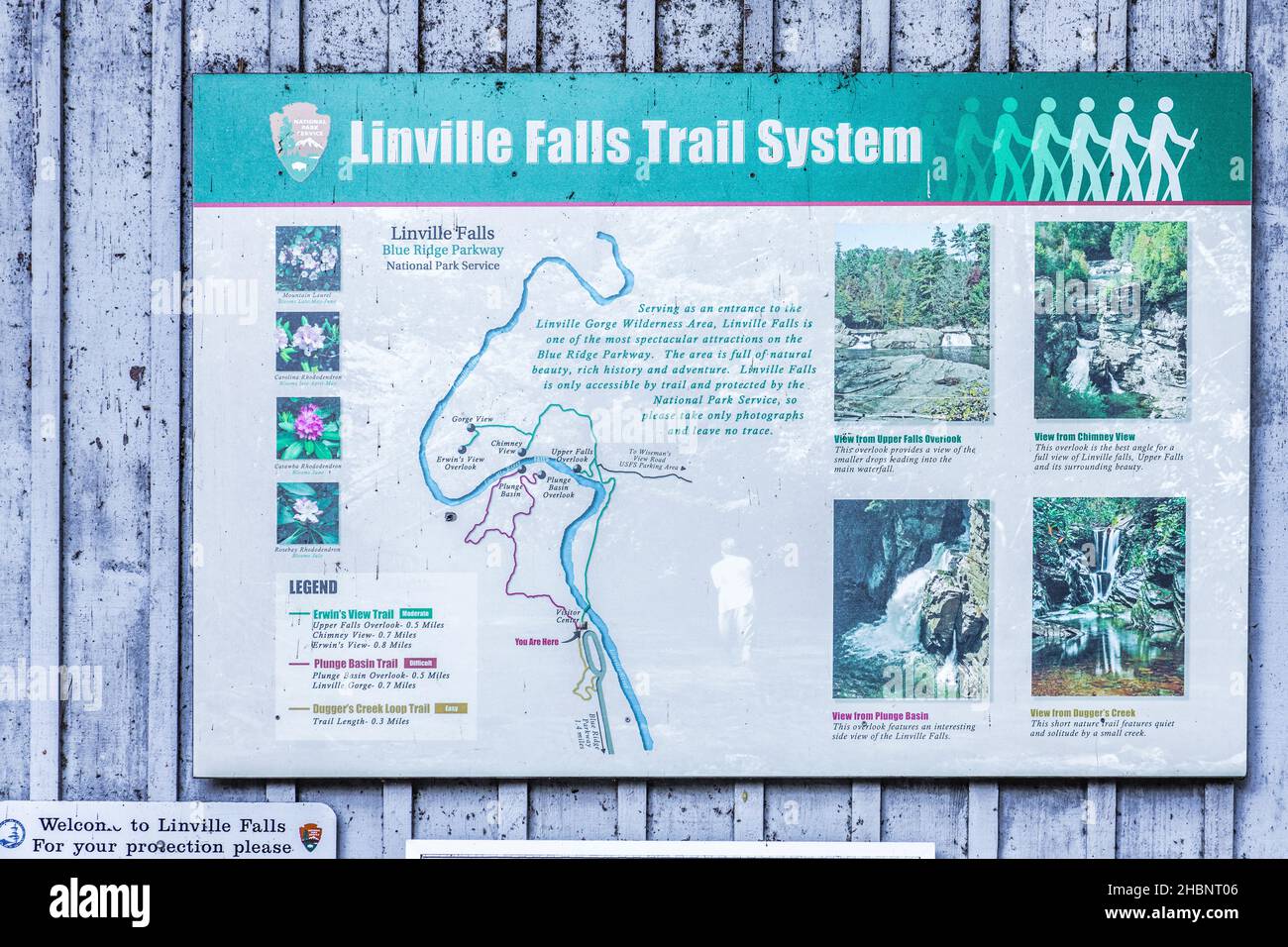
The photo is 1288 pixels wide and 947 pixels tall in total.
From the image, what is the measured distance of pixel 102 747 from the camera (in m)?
1.83

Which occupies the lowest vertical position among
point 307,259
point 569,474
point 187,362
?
point 569,474

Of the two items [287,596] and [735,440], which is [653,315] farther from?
[287,596]

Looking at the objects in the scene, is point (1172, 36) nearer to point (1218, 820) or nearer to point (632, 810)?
point (1218, 820)

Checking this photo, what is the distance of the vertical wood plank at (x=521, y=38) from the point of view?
1.81 metres

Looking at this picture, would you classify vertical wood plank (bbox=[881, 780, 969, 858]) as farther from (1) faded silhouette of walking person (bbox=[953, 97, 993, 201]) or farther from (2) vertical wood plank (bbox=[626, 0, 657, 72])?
(2) vertical wood plank (bbox=[626, 0, 657, 72])

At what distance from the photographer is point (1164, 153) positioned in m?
1.79

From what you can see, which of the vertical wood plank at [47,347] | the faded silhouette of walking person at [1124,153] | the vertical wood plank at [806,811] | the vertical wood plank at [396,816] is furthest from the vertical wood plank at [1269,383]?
the vertical wood plank at [47,347]

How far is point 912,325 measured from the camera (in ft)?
5.89

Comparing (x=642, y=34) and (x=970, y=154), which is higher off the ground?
(x=642, y=34)

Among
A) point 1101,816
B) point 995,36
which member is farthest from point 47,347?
point 1101,816

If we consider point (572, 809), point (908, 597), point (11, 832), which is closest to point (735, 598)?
point (908, 597)

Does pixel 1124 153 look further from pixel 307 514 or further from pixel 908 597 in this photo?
pixel 307 514

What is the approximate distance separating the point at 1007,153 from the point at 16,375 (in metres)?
2.13

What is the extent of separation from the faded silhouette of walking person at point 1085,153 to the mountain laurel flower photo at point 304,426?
5.24 feet
